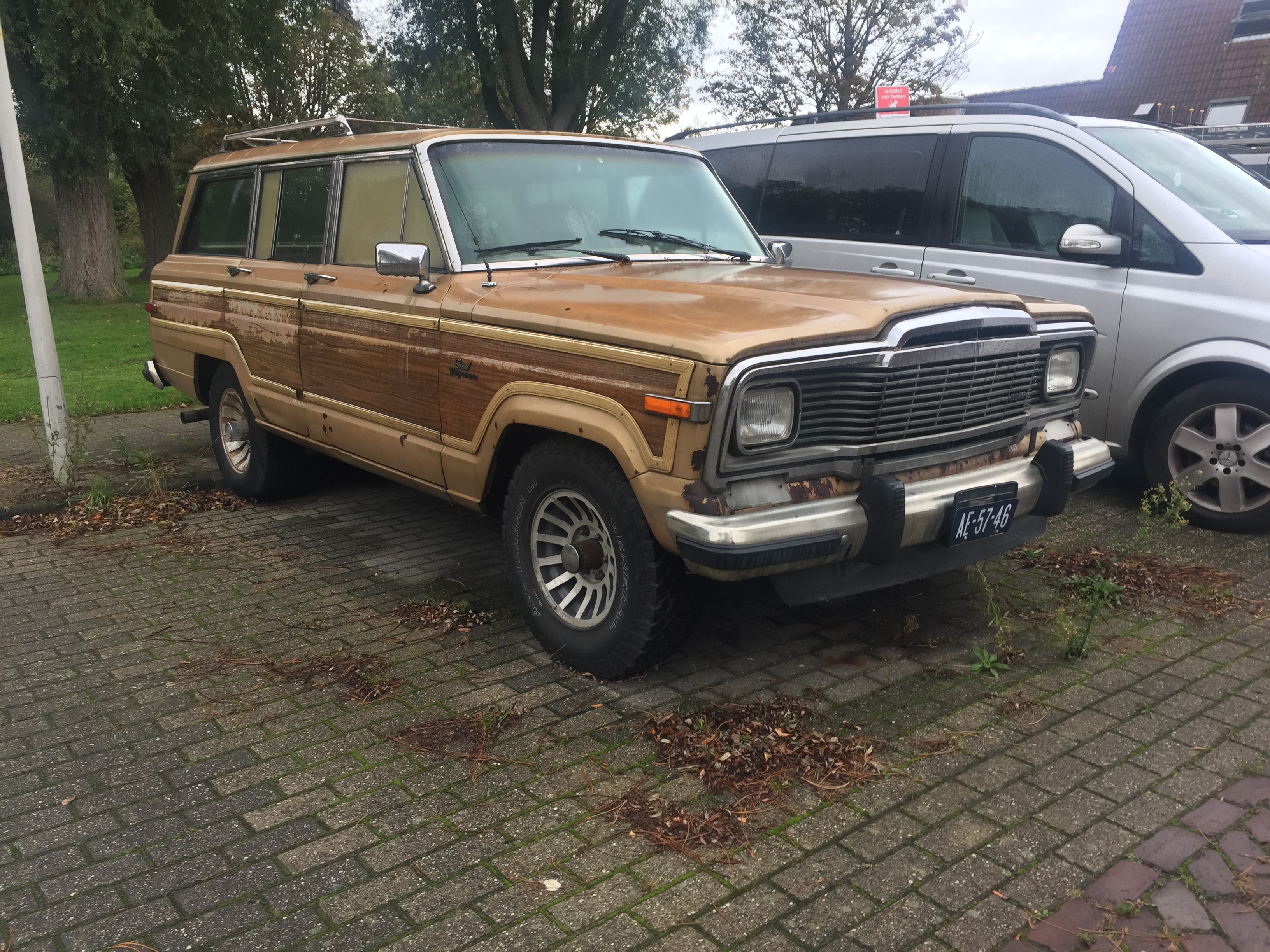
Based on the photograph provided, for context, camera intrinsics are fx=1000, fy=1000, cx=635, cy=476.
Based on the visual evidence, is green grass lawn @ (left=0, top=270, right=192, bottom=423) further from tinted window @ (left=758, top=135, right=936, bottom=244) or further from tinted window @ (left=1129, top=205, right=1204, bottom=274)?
tinted window @ (left=1129, top=205, right=1204, bottom=274)

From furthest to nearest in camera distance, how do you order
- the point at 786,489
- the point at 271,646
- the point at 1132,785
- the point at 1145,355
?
the point at 1145,355 < the point at 271,646 < the point at 786,489 < the point at 1132,785

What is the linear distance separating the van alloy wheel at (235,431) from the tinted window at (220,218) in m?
0.92

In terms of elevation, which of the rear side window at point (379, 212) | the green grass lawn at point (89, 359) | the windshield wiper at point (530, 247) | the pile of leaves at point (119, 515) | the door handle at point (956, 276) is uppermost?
the rear side window at point (379, 212)

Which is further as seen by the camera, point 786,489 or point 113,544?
point 113,544

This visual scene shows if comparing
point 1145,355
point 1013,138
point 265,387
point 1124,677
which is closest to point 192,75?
point 265,387

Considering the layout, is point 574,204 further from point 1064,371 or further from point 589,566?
point 1064,371

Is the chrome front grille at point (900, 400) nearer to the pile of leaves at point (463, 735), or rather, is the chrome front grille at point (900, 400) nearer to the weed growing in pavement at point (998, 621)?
the weed growing in pavement at point (998, 621)

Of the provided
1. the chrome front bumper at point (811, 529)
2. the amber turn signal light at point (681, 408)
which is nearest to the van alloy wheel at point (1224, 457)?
the chrome front bumper at point (811, 529)

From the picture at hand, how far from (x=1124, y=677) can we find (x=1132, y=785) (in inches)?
33.6

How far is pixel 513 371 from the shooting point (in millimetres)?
3877

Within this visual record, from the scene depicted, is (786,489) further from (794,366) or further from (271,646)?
(271,646)

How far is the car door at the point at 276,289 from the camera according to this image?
5.45m

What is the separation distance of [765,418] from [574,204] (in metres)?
1.91

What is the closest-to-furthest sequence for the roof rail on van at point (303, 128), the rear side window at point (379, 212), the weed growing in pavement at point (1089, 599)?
1. the weed growing in pavement at point (1089, 599)
2. the rear side window at point (379, 212)
3. the roof rail on van at point (303, 128)
